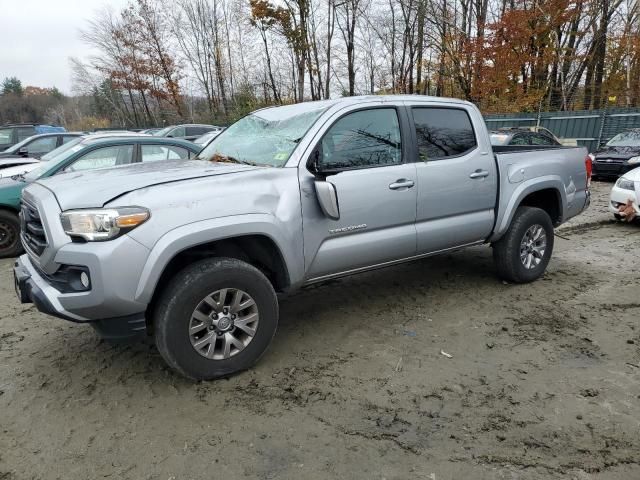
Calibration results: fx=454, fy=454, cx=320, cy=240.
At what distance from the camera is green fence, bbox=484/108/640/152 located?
16812 millimetres

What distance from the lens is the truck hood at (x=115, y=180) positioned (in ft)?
8.94

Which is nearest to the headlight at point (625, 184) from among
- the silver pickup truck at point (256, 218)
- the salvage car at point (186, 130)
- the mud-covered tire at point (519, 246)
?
the mud-covered tire at point (519, 246)

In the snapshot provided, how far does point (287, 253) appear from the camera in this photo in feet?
10.3

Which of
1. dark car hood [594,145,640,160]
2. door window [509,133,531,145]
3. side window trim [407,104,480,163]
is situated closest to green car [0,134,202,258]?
side window trim [407,104,480,163]

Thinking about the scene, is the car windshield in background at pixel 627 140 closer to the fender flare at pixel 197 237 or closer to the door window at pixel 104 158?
the door window at pixel 104 158

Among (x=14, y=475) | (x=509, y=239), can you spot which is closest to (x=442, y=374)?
(x=509, y=239)

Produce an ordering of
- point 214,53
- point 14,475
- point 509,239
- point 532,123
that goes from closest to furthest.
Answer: point 14,475 → point 509,239 → point 532,123 → point 214,53

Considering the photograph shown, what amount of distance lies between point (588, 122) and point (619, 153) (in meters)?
5.73

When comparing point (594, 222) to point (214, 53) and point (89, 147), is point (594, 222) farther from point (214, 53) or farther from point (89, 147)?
point (214, 53)

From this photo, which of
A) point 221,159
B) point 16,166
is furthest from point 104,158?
point 221,159

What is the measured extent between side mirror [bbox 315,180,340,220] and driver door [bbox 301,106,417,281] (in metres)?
0.06

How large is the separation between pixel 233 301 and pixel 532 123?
2083 centimetres

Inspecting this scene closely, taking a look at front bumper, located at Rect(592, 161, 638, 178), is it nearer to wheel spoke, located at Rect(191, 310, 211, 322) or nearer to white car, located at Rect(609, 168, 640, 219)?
white car, located at Rect(609, 168, 640, 219)

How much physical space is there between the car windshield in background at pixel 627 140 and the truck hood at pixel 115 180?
14.2m
